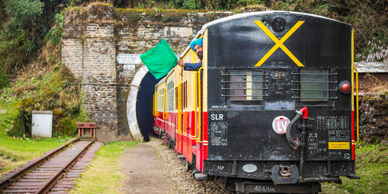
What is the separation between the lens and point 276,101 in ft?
17.9

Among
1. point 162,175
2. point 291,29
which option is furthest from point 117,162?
point 291,29

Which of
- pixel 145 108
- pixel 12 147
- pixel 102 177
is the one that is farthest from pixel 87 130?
pixel 145 108

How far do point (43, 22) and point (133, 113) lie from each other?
1049 centimetres

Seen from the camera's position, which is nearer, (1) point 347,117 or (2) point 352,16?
(1) point 347,117

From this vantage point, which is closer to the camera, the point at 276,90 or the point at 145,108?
the point at 276,90

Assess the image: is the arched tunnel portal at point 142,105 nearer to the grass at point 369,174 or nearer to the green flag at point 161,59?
the grass at point 369,174

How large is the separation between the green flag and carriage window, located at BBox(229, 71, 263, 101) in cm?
151

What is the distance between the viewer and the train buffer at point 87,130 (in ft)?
57.8

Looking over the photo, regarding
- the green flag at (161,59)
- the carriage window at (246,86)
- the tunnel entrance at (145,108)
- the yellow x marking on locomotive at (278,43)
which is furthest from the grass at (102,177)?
the tunnel entrance at (145,108)

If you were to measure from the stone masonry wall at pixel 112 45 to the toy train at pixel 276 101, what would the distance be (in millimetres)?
13198

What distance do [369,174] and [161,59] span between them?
4.88 m

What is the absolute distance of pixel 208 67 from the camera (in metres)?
5.39

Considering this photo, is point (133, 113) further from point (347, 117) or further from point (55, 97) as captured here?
point (347, 117)

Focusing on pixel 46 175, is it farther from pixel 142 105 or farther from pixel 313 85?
pixel 142 105
